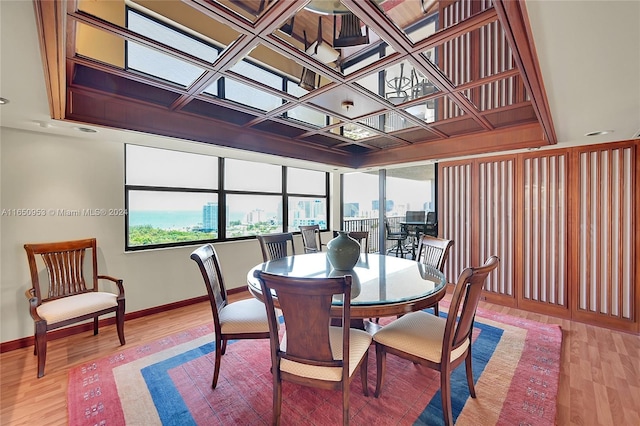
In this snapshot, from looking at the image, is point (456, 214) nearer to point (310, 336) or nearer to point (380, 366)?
point (380, 366)

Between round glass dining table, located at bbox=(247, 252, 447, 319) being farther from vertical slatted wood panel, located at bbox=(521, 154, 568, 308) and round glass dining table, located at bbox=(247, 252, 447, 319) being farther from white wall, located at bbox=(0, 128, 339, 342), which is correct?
vertical slatted wood panel, located at bbox=(521, 154, 568, 308)

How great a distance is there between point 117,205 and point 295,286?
10.1 feet

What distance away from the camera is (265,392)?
2.00m

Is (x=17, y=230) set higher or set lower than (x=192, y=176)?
lower

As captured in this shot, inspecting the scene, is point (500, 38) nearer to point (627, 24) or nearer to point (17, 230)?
point (627, 24)

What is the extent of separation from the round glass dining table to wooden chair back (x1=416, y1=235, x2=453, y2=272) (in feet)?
1.32

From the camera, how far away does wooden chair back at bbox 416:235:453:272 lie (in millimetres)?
2909

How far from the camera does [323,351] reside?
1.50 m

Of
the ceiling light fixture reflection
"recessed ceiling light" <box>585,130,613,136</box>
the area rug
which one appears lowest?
the area rug

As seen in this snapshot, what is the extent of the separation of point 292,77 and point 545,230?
4.22m

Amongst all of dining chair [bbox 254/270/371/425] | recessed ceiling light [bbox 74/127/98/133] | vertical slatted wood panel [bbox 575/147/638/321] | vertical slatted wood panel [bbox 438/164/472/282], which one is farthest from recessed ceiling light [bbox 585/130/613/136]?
recessed ceiling light [bbox 74/127/98/133]

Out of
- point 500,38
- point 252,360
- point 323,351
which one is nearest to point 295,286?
point 323,351

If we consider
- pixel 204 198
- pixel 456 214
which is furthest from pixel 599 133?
pixel 204 198

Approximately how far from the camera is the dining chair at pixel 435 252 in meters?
2.90
